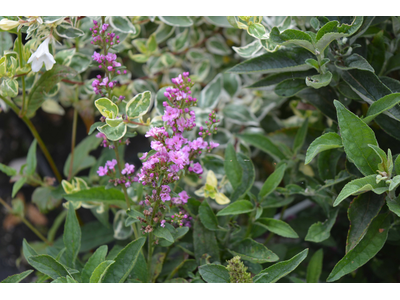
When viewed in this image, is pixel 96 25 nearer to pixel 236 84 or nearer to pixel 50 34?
pixel 50 34

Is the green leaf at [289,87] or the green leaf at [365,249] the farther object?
the green leaf at [289,87]

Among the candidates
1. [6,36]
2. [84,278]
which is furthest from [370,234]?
[6,36]

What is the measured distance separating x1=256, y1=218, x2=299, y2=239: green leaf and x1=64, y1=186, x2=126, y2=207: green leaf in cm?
36

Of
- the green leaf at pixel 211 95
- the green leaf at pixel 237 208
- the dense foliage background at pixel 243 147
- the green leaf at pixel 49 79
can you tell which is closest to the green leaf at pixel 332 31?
the dense foliage background at pixel 243 147

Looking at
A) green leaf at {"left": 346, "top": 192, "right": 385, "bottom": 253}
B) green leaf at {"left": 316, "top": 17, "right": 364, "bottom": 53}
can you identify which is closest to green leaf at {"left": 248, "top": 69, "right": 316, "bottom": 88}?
green leaf at {"left": 316, "top": 17, "right": 364, "bottom": 53}

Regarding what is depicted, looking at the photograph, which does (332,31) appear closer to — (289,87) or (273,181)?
(289,87)

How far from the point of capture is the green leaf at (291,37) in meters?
0.75

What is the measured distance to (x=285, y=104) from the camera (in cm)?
145

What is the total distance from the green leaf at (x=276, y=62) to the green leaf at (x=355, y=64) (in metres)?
0.08

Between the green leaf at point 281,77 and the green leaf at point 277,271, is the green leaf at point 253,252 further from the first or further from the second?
the green leaf at point 281,77

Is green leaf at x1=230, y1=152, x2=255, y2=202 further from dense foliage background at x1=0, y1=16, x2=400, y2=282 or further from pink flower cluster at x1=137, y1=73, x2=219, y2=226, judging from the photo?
pink flower cluster at x1=137, y1=73, x2=219, y2=226

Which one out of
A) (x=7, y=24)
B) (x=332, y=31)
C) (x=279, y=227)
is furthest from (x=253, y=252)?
(x=7, y=24)

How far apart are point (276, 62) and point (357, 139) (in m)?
0.27

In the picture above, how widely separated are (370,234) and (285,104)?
0.76m
